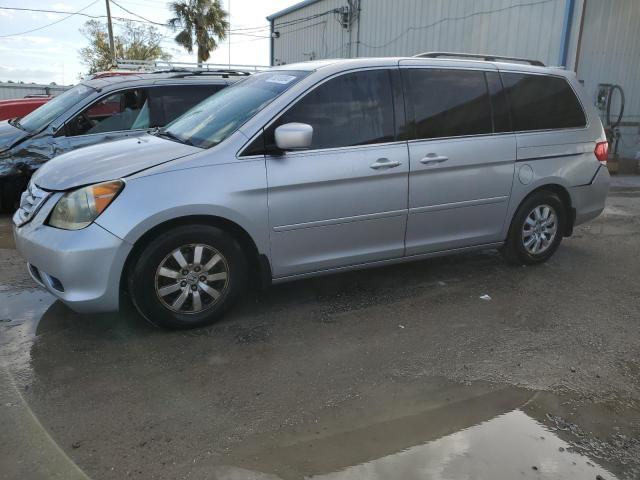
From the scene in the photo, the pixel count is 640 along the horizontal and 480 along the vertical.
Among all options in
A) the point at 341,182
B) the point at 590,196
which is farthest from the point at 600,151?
the point at 341,182

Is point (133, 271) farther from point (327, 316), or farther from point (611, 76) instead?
point (611, 76)

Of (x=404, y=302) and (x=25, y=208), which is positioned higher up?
(x=25, y=208)

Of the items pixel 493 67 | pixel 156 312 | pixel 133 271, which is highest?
pixel 493 67

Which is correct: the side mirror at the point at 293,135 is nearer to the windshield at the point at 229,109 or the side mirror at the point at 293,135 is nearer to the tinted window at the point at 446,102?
the windshield at the point at 229,109

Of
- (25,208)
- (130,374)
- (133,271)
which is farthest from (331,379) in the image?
(25,208)

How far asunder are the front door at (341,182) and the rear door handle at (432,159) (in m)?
0.19

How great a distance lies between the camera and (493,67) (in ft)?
15.8

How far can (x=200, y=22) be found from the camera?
34969 millimetres

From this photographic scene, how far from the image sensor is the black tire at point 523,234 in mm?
5016

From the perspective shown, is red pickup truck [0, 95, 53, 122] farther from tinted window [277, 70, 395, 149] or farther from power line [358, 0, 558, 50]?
power line [358, 0, 558, 50]

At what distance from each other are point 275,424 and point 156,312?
49.6 inches

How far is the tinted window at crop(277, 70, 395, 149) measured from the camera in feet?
13.1

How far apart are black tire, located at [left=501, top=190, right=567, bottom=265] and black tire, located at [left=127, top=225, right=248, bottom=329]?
2579mm

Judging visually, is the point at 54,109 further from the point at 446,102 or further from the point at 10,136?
the point at 446,102
